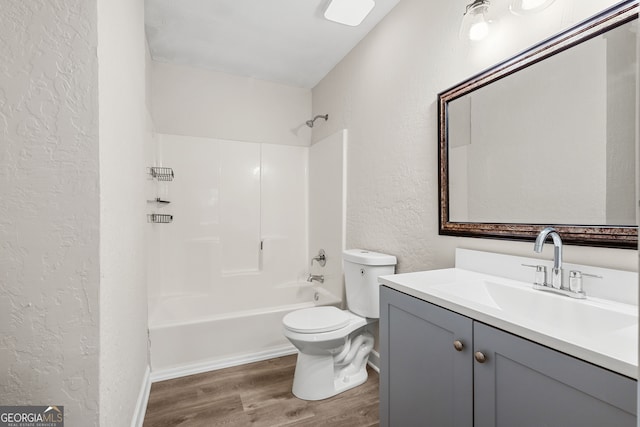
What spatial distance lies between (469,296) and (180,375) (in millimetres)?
1975

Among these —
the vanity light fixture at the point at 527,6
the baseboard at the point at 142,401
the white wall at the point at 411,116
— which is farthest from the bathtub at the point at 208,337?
the vanity light fixture at the point at 527,6

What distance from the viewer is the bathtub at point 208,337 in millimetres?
2090

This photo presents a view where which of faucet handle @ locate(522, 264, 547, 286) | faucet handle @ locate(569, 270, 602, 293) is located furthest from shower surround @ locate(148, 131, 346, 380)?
faucet handle @ locate(569, 270, 602, 293)

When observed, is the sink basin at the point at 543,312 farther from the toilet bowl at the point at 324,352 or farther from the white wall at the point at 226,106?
the white wall at the point at 226,106

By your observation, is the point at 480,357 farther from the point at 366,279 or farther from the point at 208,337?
the point at 208,337

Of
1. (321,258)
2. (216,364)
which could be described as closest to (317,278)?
(321,258)

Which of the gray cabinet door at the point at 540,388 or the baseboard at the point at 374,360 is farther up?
the gray cabinet door at the point at 540,388

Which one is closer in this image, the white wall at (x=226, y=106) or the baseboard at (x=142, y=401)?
the baseboard at (x=142, y=401)

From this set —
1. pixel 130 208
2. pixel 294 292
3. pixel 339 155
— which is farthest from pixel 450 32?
pixel 294 292

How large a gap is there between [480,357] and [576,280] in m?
0.45

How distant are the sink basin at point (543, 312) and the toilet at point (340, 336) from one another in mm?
638

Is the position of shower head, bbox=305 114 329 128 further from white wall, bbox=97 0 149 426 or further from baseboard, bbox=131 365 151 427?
baseboard, bbox=131 365 151 427

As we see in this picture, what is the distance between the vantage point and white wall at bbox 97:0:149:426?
99cm

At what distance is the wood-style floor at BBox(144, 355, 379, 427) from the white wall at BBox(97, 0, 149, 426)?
264mm
